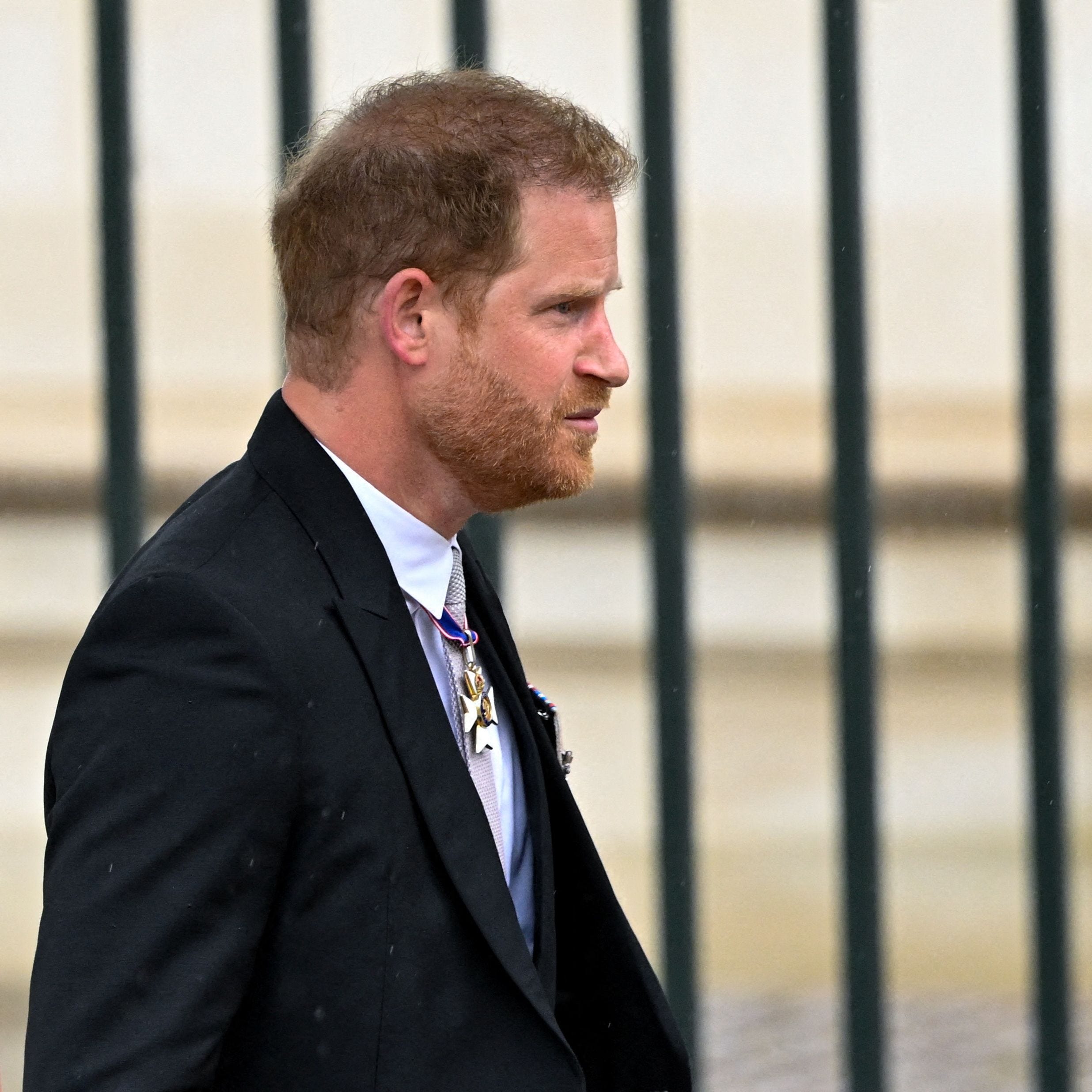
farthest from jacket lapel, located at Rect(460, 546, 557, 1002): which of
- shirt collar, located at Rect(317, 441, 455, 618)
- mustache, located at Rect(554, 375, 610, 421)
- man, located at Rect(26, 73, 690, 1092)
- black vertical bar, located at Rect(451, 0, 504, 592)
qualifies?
black vertical bar, located at Rect(451, 0, 504, 592)

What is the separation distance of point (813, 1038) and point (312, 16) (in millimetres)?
2134

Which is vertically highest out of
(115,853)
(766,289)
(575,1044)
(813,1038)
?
(766,289)

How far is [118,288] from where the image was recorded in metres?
3.45

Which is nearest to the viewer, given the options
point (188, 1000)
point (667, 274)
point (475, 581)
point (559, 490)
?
point (188, 1000)

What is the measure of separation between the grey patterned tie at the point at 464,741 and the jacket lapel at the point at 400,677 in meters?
0.08

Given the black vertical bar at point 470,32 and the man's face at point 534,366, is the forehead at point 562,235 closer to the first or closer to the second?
the man's face at point 534,366

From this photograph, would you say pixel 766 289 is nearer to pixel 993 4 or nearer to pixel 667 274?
pixel 667 274

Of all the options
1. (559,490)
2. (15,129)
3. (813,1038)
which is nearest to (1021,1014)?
(813,1038)

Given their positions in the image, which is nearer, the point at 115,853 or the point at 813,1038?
the point at 115,853

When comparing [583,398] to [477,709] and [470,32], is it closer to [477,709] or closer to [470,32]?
[477,709]

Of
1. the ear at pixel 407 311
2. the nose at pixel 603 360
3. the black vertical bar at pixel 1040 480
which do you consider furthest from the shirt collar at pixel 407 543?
the black vertical bar at pixel 1040 480

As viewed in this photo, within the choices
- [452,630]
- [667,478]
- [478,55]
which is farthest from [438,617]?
[478,55]

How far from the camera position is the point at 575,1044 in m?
2.04

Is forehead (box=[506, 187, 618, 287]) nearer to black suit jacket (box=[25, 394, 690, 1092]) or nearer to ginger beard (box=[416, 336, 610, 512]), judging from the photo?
ginger beard (box=[416, 336, 610, 512])
